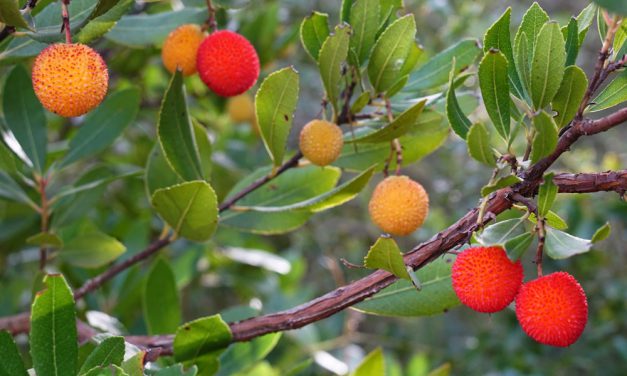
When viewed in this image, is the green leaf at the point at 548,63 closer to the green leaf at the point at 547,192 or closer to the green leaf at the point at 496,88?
the green leaf at the point at 496,88

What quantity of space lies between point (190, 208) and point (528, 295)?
635mm

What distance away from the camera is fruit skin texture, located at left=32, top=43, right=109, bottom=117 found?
3.60 ft

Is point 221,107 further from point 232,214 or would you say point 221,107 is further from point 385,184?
point 385,184

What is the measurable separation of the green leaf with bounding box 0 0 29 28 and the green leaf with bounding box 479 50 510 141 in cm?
64

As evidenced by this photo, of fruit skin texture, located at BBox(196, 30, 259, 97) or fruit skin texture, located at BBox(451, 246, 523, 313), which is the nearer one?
fruit skin texture, located at BBox(451, 246, 523, 313)

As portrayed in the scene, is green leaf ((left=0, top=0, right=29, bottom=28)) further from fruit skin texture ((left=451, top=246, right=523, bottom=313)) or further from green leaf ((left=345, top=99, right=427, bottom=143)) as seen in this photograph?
fruit skin texture ((left=451, top=246, right=523, bottom=313))

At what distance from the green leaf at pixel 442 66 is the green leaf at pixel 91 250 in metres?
0.76

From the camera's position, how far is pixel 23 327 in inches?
60.3

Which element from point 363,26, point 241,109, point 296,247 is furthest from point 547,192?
point 296,247

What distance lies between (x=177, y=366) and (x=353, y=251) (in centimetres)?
292

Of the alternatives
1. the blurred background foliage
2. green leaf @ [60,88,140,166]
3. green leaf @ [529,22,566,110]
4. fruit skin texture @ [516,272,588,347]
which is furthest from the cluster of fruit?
green leaf @ [60,88,140,166]

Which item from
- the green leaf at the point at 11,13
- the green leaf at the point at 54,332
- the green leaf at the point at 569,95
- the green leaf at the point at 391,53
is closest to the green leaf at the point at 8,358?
the green leaf at the point at 54,332

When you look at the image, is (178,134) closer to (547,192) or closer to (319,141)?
(319,141)

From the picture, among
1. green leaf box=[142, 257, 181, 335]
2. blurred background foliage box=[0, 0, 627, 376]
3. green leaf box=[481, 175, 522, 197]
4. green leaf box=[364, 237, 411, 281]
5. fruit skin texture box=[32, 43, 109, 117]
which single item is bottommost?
blurred background foliage box=[0, 0, 627, 376]
